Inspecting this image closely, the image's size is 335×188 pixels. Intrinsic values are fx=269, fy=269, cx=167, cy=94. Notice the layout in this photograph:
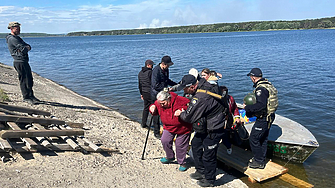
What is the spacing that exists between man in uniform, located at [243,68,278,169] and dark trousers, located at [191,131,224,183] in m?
1.07

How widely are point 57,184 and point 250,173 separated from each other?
3.92 metres

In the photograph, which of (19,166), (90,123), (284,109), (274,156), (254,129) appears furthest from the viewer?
(284,109)

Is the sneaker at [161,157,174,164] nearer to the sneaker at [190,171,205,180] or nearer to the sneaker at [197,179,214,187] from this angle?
the sneaker at [190,171,205,180]

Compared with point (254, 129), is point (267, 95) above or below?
above

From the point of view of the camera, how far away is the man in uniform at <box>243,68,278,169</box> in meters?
5.38

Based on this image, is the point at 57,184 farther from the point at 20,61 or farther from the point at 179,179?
the point at 20,61

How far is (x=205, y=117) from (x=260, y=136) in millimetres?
1661

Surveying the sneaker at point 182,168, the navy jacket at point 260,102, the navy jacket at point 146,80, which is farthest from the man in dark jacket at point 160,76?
the navy jacket at point 260,102

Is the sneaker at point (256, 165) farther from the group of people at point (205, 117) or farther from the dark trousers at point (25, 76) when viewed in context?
the dark trousers at point (25, 76)

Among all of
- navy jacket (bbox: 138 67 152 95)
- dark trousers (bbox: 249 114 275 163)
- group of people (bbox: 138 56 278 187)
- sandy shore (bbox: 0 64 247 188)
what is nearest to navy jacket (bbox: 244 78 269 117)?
Answer: group of people (bbox: 138 56 278 187)

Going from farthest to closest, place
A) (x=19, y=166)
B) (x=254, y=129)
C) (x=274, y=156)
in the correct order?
(x=274, y=156) → (x=254, y=129) → (x=19, y=166)

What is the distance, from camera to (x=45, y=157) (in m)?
5.39

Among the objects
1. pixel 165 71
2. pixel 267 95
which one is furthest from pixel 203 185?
pixel 165 71

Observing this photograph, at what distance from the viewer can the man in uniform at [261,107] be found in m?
5.38
